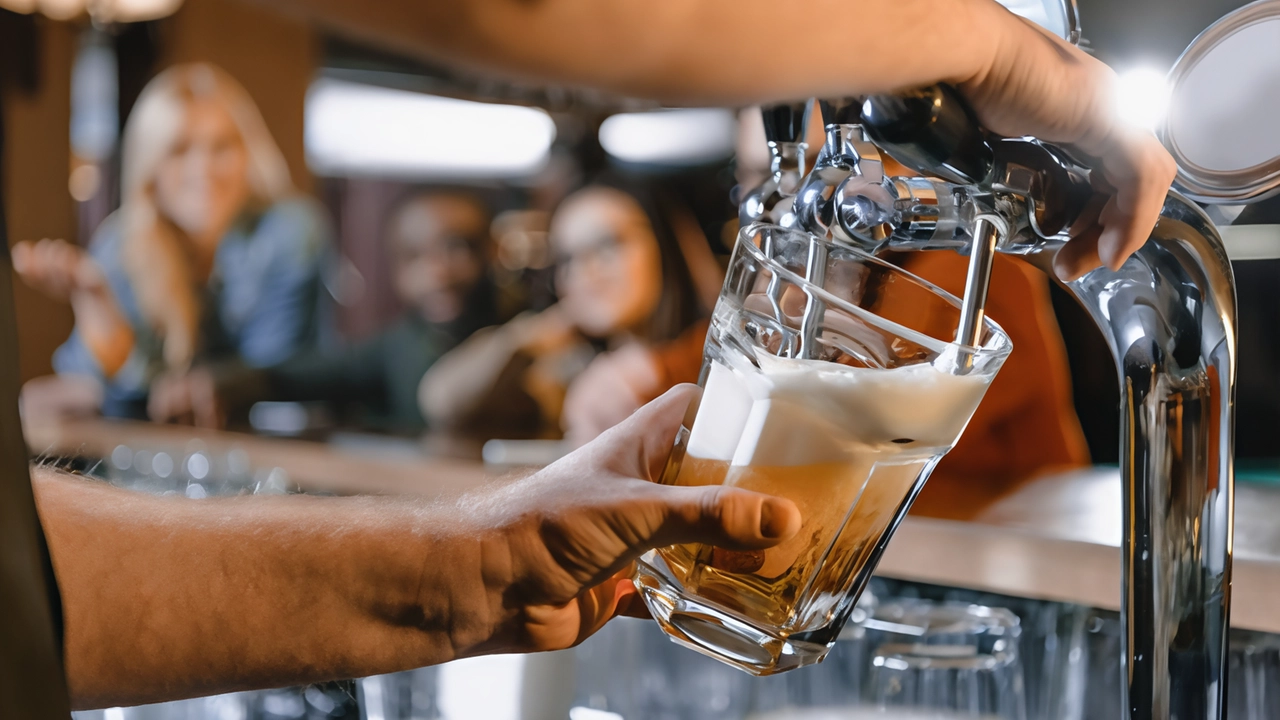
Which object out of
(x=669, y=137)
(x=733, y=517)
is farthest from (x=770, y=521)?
(x=669, y=137)

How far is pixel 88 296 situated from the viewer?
259 centimetres

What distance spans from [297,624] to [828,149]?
0.96ft

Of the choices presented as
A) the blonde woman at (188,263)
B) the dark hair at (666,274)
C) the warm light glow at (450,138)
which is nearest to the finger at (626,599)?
the dark hair at (666,274)

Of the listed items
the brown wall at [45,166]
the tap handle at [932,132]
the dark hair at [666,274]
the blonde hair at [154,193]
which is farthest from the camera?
the brown wall at [45,166]

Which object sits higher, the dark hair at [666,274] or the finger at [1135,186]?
the dark hair at [666,274]

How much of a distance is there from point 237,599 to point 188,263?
320cm

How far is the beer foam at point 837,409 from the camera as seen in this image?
32 centimetres

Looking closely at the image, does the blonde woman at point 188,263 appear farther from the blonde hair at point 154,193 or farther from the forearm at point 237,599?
the forearm at point 237,599

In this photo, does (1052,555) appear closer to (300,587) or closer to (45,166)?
(300,587)

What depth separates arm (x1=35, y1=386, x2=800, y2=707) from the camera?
0.43 meters

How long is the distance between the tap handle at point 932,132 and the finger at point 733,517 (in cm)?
11

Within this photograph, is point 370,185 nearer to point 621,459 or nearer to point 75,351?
point 75,351

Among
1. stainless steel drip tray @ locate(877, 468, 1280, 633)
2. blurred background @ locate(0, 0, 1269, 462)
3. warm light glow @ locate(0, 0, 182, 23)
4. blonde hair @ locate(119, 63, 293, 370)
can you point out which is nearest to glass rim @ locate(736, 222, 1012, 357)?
stainless steel drip tray @ locate(877, 468, 1280, 633)

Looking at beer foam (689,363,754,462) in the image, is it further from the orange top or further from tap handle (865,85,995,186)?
the orange top
